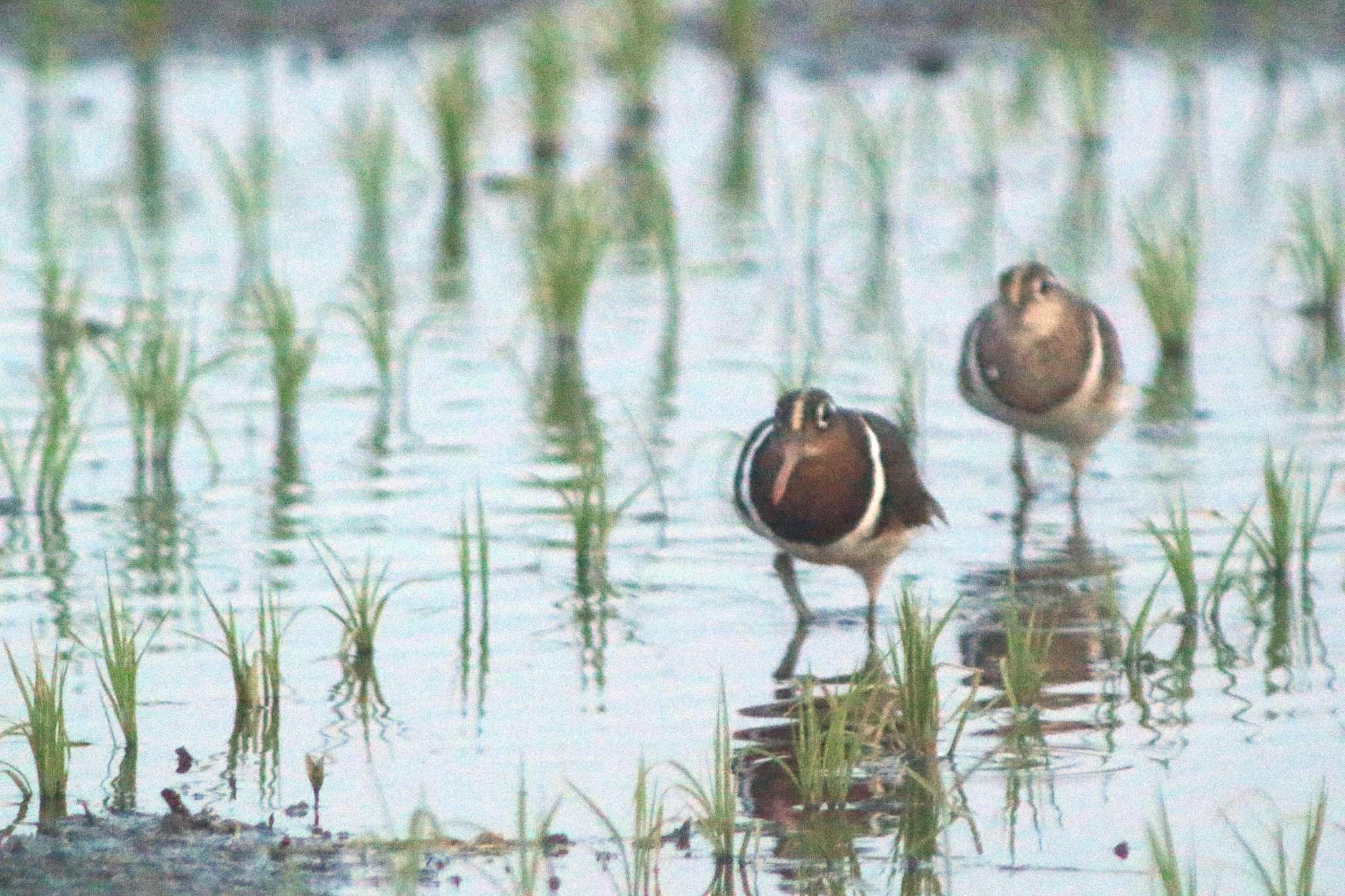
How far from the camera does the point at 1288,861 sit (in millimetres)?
4879

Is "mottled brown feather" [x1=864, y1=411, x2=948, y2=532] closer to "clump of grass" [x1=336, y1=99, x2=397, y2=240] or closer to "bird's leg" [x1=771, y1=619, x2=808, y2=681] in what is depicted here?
"bird's leg" [x1=771, y1=619, x2=808, y2=681]

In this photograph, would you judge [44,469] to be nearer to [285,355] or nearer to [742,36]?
[285,355]

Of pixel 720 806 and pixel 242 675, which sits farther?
pixel 242 675

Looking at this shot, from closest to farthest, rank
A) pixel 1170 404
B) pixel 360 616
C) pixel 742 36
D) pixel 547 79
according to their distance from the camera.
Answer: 1. pixel 360 616
2. pixel 1170 404
3. pixel 547 79
4. pixel 742 36

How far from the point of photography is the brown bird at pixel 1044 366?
757 cm

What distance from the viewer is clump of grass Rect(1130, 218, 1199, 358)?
29.1ft

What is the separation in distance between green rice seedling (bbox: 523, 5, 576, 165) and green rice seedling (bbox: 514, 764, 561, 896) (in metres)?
7.85

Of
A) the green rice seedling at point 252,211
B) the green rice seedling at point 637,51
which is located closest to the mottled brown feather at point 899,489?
the green rice seedling at point 252,211

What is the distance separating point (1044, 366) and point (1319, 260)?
2.71m

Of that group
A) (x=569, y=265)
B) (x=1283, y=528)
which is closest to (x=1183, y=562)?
(x=1283, y=528)

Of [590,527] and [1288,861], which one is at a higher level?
[590,527]

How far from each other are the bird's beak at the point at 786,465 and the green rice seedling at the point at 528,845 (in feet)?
3.51

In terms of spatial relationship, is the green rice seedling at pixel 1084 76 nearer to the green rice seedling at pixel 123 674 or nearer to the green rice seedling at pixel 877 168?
the green rice seedling at pixel 877 168

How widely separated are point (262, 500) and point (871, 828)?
3.14 meters
